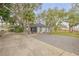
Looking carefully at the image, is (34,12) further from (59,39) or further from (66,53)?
(66,53)

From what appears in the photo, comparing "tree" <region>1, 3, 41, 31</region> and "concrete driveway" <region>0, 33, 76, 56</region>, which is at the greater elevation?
"tree" <region>1, 3, 41, 31</region>

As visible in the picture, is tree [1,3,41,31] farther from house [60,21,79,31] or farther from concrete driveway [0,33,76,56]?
house [60,21,79,31]

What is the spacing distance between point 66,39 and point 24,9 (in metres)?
0.50

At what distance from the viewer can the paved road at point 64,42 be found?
230 centimetres

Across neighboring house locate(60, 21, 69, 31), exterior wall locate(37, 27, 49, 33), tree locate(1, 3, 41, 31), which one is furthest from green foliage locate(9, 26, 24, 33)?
neighboring house locate(60, 21, 69, 31)

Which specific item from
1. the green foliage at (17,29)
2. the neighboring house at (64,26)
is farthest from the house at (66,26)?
the green foliage at (17,29)

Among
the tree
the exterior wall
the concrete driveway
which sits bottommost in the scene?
the concrete driveway

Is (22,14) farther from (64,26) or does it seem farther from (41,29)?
(64,26)

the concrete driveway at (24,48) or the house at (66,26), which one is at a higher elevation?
the house at (66,26)

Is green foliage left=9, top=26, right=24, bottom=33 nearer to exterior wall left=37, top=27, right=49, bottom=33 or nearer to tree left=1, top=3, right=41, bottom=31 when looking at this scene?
tree left=1, top=3, right=41, bottom=31

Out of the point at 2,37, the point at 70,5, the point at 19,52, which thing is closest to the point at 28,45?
the point at 19,52

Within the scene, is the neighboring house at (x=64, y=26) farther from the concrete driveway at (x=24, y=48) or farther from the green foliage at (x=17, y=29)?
the green foliage at (x=17, y=29)

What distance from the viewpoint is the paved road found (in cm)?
230

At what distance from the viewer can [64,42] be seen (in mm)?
2314
